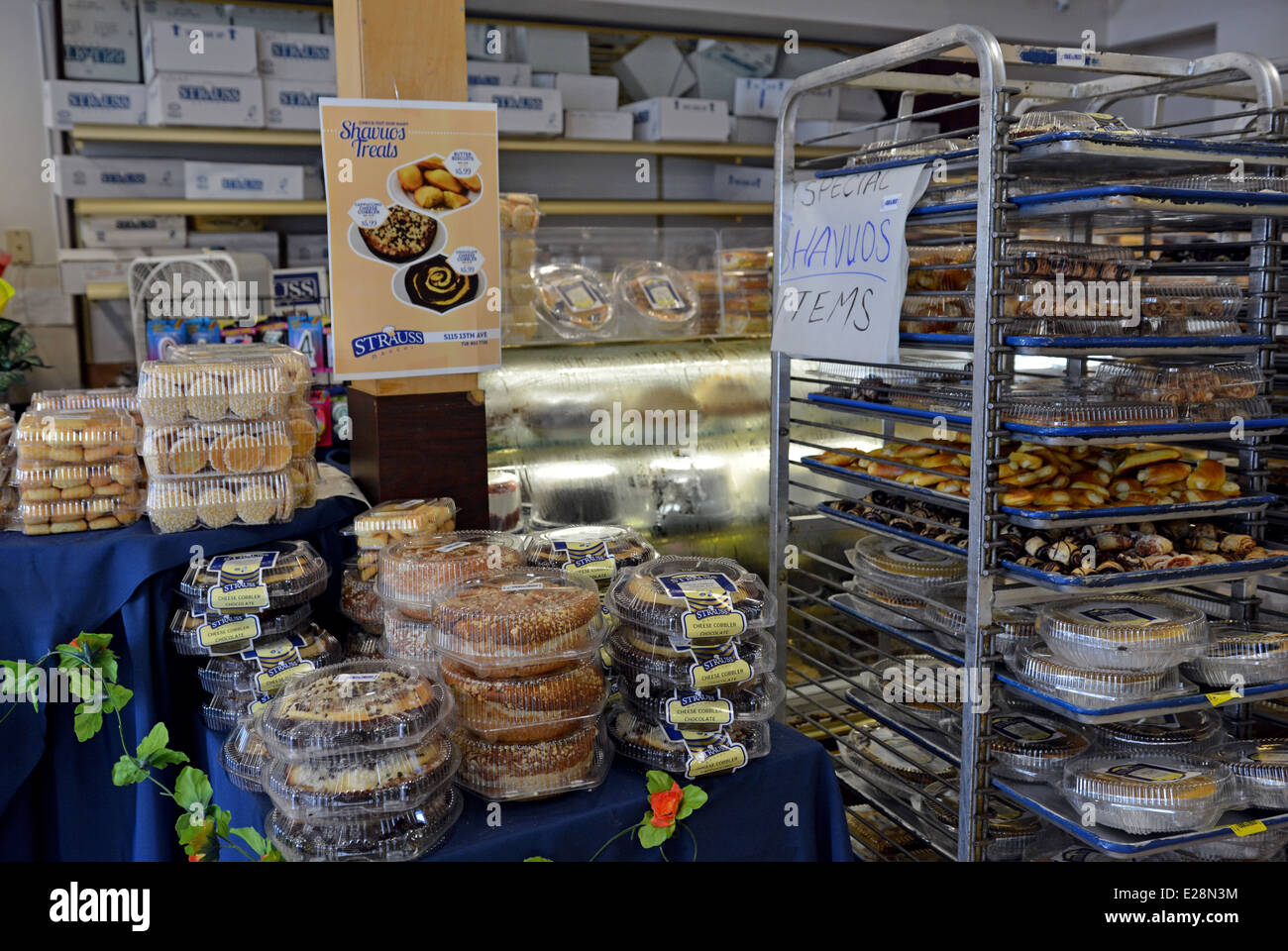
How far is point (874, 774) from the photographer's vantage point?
248 centimetres

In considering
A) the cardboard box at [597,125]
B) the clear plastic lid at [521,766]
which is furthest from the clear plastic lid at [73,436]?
the cardboard box at [597,125]

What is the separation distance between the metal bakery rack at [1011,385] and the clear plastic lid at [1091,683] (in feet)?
0.07

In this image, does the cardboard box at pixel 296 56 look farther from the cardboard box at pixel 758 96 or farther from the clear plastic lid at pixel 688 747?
the clear plastic lid at pixel 688 747

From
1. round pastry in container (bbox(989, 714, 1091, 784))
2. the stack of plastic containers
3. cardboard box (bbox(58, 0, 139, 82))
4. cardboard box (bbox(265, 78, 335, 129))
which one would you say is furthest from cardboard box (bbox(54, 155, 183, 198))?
round pastry in container (bbox(989, 714, 1091, 784))

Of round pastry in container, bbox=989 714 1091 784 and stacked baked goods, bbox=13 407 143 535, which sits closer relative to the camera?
round pastry in container, bbox=989 714 1091 784

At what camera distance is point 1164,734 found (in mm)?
2090

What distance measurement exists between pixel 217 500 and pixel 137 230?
3049mm

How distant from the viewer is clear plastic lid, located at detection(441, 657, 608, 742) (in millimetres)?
1543

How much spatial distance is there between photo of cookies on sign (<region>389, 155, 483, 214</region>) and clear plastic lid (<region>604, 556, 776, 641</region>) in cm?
98

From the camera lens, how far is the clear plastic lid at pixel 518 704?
1.54 meters

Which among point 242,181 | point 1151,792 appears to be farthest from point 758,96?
point 1151,792

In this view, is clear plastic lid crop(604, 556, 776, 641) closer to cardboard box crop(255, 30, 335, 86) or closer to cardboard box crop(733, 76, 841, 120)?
cardboard box crop(255, 30, 335, 86)
